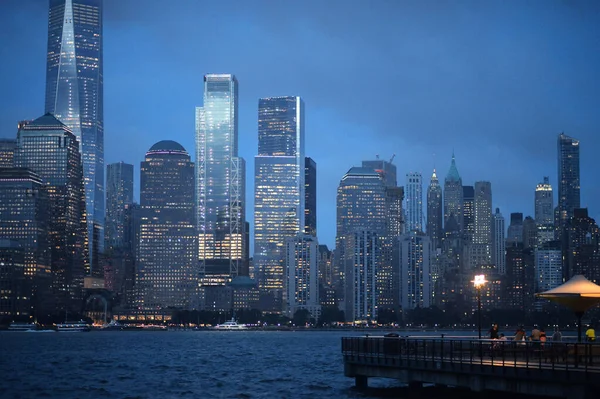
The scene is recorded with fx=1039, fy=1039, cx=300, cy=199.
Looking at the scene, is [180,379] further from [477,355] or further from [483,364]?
[483,364]

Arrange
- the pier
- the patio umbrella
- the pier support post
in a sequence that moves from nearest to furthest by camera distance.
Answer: the pier < the patio umbrella < the pier support post

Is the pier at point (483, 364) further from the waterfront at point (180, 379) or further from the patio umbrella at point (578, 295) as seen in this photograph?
the patio umbrella at point (578, 295)

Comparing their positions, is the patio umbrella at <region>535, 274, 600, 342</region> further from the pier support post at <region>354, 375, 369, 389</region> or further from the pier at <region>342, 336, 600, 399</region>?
the pier support post at <region>354, 375, 369, 389</region>

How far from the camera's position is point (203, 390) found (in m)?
72.6

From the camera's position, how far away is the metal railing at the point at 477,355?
48.4 m

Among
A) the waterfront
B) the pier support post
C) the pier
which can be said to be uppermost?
the pier

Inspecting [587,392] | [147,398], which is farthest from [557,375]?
[147,398]

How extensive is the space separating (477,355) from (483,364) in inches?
170

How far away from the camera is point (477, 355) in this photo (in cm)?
Result: 5628

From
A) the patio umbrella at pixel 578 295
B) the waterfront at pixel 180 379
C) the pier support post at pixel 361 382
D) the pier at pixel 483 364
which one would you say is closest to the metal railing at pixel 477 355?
the pier at pixel 483 364

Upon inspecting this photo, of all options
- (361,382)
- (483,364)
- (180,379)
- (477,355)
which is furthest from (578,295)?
(180,379)

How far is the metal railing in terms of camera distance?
48.4m

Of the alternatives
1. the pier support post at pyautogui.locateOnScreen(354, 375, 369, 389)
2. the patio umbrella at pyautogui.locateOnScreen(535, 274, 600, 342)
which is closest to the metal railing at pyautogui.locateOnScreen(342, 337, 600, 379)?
the pier support post at pyautogui.locateOnScreen(354, 375, 369, 389)

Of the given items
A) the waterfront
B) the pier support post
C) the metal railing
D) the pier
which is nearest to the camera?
the pier
